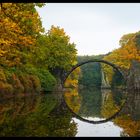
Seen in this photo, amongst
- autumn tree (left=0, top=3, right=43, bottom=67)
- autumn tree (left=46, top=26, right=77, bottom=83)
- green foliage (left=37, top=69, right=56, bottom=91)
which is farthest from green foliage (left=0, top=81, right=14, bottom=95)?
autumn tree (left=46, top=26, right=77, bottom=83)

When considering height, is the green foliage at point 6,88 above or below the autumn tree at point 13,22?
below

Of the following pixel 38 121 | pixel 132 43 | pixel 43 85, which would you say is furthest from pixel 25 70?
pixel 132 43

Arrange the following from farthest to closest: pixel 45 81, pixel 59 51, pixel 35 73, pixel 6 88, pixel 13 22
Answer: pixel 59 51 < pixel 45 81 < pixel 35 73 < pixel 6 88 < pixel 13 22

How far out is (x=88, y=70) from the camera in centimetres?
17888

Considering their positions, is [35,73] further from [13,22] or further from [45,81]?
[13,22]

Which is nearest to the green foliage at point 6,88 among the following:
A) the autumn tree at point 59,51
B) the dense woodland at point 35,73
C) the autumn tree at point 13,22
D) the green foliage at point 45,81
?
the dense woodland at point 35,73

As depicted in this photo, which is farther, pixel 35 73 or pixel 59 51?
pixel 59 51

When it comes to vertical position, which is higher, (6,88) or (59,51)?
(59,51)

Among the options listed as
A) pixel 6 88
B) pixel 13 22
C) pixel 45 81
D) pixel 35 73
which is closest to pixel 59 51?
pixel 45 81

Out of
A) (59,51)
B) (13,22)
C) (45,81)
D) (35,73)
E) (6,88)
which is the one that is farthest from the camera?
(59,51)

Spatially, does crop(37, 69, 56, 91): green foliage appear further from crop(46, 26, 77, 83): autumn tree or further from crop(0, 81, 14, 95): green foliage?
crop(0, 81, 14, 95): green foliage

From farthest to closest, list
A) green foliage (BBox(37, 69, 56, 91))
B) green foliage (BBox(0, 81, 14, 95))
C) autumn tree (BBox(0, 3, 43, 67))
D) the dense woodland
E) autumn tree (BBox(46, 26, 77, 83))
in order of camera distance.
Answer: autumn tree (BBox(46, 26, 77, 83))
green foliage (BBox(37, 69, 56, 91))
green foliage (BBox(0, 81, 14, 95))
autumn tree (BBox(0, 3, 43, 67))
the dense woodland

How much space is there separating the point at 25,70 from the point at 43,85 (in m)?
10.2

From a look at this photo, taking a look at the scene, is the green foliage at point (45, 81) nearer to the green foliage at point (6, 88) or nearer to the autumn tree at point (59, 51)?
the autumn tree at point (59, 51)
